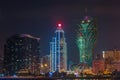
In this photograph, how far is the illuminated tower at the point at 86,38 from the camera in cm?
12988

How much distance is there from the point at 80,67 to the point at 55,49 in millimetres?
11751

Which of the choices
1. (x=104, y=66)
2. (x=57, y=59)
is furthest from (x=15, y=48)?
(x=104, y=66)

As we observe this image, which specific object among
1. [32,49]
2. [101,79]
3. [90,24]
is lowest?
[101,79]

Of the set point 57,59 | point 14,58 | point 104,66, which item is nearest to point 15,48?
point 14,58

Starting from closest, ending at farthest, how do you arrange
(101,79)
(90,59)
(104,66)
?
1. (101,79)
2. (104,66)
3. (90,59)

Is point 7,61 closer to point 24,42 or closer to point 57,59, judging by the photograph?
point 24,42

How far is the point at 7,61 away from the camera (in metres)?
106

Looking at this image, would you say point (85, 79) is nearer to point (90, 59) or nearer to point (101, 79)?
point (101, 79)

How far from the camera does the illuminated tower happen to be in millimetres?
129875

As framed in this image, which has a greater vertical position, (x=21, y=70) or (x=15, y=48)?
(x=15, y=48)

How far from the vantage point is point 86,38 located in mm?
132125

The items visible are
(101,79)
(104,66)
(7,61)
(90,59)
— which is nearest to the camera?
(101,79)

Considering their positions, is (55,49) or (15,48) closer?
(15,48)

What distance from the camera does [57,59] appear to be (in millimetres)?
125562
